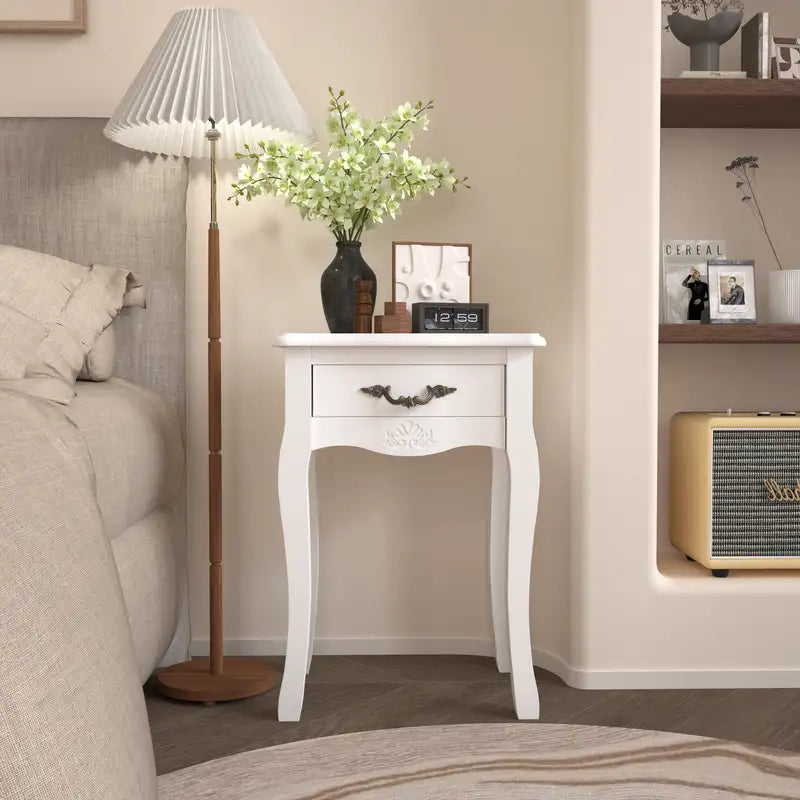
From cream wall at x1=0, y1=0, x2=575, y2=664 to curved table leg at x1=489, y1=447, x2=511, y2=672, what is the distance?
0.15 metres

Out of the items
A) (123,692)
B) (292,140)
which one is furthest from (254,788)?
(292,140)

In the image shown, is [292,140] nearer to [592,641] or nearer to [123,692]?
[592,641]

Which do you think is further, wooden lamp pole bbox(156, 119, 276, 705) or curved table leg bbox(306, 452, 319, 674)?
curved table leg bbox(306, 452, 319, 674)

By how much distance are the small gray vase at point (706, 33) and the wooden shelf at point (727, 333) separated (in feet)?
2.07

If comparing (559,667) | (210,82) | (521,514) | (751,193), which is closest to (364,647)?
(559,667)

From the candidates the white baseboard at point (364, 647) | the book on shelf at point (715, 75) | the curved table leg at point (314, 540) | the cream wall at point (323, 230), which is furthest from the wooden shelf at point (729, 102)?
the white baseboard at point (364, 647)

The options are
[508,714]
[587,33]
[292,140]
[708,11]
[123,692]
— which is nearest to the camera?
[123,692]

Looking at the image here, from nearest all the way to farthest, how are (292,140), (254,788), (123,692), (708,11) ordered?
1. (123,692)
2. (254,788)
3. (292,140)
4. (708,11)

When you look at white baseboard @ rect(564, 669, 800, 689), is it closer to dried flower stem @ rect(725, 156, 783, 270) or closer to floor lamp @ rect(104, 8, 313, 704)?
floor lamp @ rect(104, 8, 313, 704)

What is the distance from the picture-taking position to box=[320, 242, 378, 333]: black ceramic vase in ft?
6.32

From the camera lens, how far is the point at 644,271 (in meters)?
1.92

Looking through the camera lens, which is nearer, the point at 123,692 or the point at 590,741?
the point at 123,692

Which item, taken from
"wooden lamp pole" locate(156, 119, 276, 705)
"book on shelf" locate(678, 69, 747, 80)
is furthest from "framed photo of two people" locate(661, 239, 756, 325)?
A: "wooden lamp pole" locate(156, 119, 276, 705)

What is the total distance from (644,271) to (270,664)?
1.26 m
